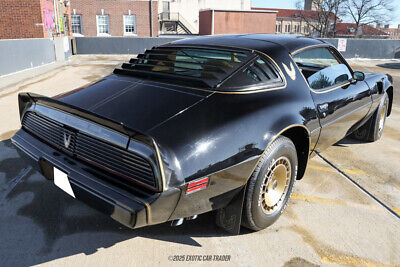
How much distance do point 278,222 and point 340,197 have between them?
0.86 metres

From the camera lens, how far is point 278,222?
2.90m

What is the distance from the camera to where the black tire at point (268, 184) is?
241 cm

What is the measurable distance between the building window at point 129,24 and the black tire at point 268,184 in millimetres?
30835

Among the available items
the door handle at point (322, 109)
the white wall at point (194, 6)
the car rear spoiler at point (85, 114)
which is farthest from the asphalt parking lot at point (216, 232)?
the white wall at point (194, 6)

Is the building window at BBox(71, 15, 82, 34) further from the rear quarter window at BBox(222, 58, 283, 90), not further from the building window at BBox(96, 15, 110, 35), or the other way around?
the rear quarter window at BBox(222, 58, 283, 90)

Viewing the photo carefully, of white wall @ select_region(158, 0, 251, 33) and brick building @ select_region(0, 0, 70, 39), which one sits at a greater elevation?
white wall @ select_region(158, 0, 251, 33)

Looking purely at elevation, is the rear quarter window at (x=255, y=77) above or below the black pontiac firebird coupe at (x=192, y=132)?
above

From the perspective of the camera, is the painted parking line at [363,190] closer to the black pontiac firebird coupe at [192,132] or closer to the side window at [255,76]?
the black pontiac firebird coupe at [192,132]

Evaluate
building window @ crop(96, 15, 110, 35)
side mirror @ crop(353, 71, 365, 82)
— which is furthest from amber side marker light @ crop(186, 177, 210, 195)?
building window @ crop(96, 15, 110, 35)

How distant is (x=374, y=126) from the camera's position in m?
4.80

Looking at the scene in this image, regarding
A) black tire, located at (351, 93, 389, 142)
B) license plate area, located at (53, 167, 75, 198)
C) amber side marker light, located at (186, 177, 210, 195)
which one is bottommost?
black tire, located at (351, 93, 389, 142)

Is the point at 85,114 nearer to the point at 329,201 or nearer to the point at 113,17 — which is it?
the point at 329,201

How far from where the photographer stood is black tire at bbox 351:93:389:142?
15.3 feet

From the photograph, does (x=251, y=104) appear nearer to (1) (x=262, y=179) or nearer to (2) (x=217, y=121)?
(2) (x=217, y=121)
